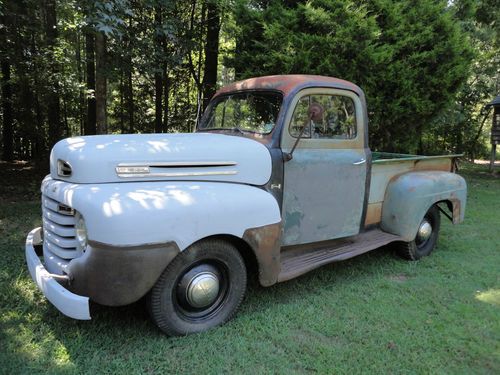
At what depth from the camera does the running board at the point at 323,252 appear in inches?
150

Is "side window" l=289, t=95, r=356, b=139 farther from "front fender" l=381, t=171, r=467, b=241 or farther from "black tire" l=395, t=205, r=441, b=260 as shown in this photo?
"black tire" l=395, t=205, r=441, b=260

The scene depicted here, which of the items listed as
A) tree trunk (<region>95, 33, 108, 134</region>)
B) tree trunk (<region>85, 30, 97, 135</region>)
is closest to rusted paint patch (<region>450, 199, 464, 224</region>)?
tree trunk (<region>95, 33, 108, 134</region>)

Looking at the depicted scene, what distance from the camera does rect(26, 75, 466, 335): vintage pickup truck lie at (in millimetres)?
2809

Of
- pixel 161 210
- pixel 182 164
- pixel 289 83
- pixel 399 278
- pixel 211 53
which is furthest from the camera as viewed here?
pixel 211 53

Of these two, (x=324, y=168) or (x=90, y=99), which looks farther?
(x=90, y=99)

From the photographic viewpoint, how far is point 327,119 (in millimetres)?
4203

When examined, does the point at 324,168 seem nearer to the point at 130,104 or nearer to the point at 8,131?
the point at 130,104

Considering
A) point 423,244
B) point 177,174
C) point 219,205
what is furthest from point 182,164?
point 423,244

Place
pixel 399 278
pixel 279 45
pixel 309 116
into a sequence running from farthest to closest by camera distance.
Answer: pixel 279 45 < pixel 399 278 < pixel 309 116

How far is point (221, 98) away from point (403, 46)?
4.36 metres

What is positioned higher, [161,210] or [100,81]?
[100,81]

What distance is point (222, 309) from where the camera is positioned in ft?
A: 11.1

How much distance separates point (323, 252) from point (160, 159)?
76.2 inches

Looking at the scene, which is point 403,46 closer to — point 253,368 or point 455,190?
point 455,190
